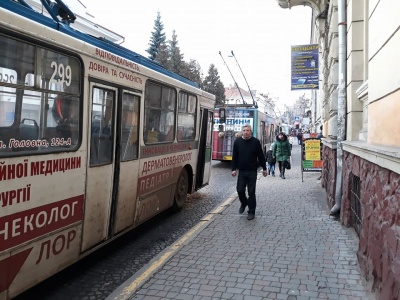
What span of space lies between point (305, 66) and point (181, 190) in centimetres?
877

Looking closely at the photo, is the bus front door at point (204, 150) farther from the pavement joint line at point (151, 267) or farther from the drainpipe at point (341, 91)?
the drainpipe at point (341, 91)

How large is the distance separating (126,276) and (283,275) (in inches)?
73.2

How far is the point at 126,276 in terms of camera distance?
468 cm

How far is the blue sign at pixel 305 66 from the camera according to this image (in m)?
14.6

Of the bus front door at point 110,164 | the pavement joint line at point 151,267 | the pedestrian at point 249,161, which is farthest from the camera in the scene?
the pedestrian at point 249,161

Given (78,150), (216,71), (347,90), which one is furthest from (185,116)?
(216,71)

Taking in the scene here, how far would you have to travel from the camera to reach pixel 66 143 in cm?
403

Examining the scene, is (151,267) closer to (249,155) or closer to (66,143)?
(66,143)

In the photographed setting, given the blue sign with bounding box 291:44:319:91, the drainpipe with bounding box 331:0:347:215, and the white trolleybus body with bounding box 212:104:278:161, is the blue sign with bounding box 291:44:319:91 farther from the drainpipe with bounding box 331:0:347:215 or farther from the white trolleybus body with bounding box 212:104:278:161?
the drainpipe with bounding box 331:0:347:215

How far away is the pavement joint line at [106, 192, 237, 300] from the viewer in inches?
157

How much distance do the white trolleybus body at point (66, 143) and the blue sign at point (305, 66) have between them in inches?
371

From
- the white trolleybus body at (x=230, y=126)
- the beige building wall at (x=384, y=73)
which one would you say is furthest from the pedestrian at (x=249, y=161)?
the white trolleybus body at (x=230, y=126)

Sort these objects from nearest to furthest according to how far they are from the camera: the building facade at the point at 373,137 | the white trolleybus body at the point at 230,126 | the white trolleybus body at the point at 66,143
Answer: the building facade at the point at 373,137 < the white trolleybus body at the point at 66,143 < the white trolleybus body at the point at 230,126

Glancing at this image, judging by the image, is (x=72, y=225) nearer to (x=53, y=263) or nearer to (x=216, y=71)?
(x=53, y=263)
